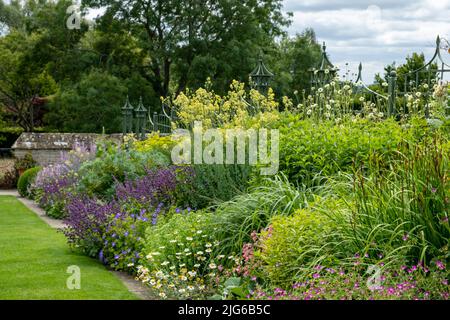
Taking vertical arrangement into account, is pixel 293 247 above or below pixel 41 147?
below

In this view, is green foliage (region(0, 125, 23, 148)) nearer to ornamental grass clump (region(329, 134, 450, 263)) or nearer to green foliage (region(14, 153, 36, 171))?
green foliage (region(14, 153, 36, 171))

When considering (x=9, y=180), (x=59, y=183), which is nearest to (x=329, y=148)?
(x=59, y=183)

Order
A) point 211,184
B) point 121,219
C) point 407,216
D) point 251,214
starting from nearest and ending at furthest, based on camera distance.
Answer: point 407,216 → point 251,214 → point 121,219 → point 211,184

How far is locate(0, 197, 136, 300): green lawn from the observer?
555 centimetres

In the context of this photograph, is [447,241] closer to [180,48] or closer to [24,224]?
[24,224]

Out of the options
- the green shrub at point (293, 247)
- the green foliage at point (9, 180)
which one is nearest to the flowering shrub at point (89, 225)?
the green shrub at point (293, 247)

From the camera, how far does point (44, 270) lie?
6.55m

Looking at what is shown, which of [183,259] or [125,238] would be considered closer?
[183,259]

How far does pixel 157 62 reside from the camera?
26.9 meters

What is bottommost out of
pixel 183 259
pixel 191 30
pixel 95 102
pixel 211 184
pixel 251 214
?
pixel 183 259

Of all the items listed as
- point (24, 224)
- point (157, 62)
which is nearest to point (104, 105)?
point (157, 62)

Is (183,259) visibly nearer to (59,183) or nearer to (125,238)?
(125,238)

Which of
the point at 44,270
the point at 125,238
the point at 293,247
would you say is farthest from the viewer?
the point at 125,238
